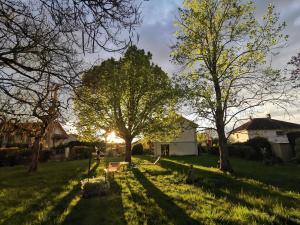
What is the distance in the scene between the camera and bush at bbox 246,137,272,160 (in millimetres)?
27719

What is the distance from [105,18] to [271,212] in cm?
742

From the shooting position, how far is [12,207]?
9812 mm

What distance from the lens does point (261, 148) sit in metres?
29.0

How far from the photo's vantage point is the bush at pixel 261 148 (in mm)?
27719

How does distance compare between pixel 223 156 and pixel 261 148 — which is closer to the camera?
pixel 223 156

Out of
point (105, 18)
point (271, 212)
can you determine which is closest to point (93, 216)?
point (271, 212)

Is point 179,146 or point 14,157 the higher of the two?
point 179,146

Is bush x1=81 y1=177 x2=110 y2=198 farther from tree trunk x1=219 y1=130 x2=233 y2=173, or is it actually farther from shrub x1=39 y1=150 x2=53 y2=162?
shrub x1=39 y1=150 x2=53 y2=162

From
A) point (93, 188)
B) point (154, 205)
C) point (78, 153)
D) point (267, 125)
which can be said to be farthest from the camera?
point (267, 125)

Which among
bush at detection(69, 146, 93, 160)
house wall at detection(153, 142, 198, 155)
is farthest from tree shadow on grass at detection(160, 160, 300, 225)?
house wall at detection(153, 142, 198, 155)

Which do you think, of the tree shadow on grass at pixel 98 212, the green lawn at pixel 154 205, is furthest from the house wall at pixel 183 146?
the tree shadow on grass at pixel 98 212

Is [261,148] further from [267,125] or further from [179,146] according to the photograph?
[267,125]

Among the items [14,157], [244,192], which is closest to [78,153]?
[14,157]

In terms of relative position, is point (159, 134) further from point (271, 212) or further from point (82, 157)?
point (271, 212)
